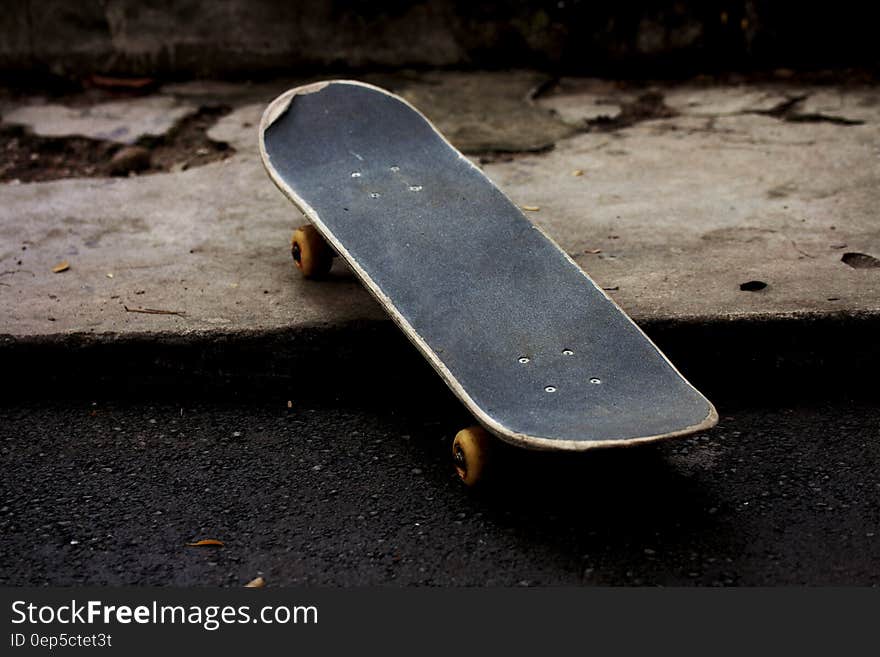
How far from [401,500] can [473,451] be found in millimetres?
181

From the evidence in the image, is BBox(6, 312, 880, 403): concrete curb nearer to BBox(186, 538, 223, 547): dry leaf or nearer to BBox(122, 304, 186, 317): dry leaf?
BBox(122, 304, 186, 317): dry leaf

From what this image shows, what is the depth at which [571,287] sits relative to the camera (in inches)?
84.5

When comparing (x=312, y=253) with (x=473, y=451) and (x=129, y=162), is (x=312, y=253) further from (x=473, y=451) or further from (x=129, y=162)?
(x=129, y=162)

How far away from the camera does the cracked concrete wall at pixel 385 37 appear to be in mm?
4109

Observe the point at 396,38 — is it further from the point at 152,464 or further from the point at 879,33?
the point at 152,464

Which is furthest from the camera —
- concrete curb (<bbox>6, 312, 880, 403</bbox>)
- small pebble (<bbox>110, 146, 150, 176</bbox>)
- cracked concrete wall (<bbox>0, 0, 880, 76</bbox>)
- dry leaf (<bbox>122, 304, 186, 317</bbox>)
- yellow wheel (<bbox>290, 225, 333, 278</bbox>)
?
cracked concrete wall (<bbox>0, 0, 880, 76</bbox>)

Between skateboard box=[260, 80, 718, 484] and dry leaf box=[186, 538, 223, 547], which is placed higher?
skateboard box=[260, 80, 718, 484]

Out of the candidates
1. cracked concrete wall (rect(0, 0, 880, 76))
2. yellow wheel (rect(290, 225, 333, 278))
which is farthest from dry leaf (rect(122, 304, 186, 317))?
cracked concrete wall (rect(0, 0, 880, 76))

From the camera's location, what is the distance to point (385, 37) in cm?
424

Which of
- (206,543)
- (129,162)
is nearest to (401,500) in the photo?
(206,543)

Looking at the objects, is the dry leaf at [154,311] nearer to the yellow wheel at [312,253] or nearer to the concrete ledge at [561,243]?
the concrete ledge at [561,243]

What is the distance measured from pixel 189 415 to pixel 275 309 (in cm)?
32

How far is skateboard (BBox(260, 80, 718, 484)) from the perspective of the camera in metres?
1.85

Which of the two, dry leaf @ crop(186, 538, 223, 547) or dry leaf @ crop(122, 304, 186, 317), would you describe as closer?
dry leaf @ crop(186, 538, 223, 547)
